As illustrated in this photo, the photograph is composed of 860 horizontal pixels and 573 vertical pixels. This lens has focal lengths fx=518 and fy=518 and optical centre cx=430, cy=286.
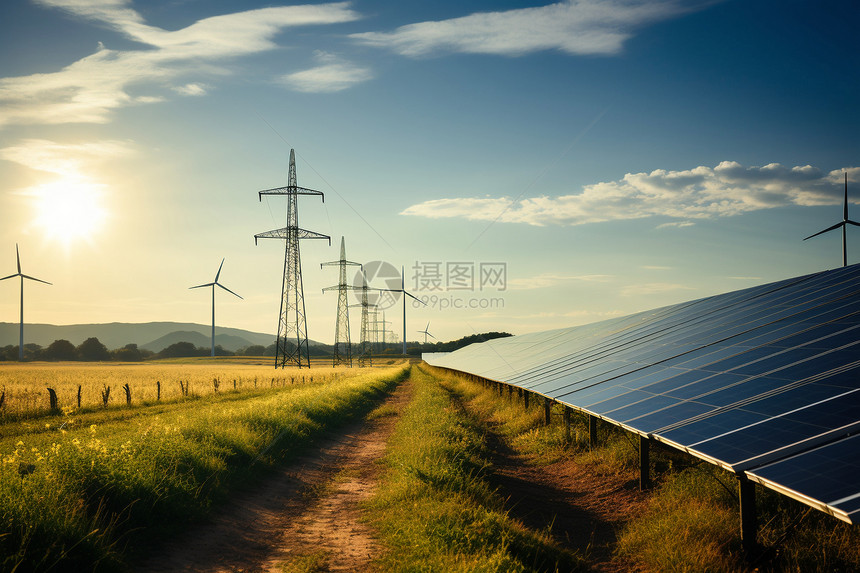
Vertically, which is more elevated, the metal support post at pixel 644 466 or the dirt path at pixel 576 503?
the metal support post at pixel 644 466

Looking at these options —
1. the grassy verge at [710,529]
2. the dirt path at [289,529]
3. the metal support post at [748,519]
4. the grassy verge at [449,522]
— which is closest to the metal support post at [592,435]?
the grassy verge at [710,529]

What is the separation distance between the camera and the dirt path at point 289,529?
9695 millimetres

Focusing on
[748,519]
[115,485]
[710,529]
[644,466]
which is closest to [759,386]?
[644,466]

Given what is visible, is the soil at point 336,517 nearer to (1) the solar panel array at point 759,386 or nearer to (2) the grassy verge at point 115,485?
(2) the grassy verge at point 115,485

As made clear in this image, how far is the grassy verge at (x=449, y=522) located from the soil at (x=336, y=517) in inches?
22.8

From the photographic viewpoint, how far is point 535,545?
31.0ft

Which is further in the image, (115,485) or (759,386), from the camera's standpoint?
(759,386)

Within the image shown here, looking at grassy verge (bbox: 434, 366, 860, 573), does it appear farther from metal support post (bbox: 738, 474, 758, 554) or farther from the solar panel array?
the solar panel array

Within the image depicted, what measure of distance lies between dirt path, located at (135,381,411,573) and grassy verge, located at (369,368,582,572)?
0.70 meters

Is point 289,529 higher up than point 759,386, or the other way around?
point 759,386

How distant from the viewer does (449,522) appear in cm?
1016

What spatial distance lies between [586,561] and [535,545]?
101cm

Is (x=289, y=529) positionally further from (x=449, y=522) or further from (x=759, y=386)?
(x=759, y=386)

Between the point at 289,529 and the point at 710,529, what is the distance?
8.74 m
